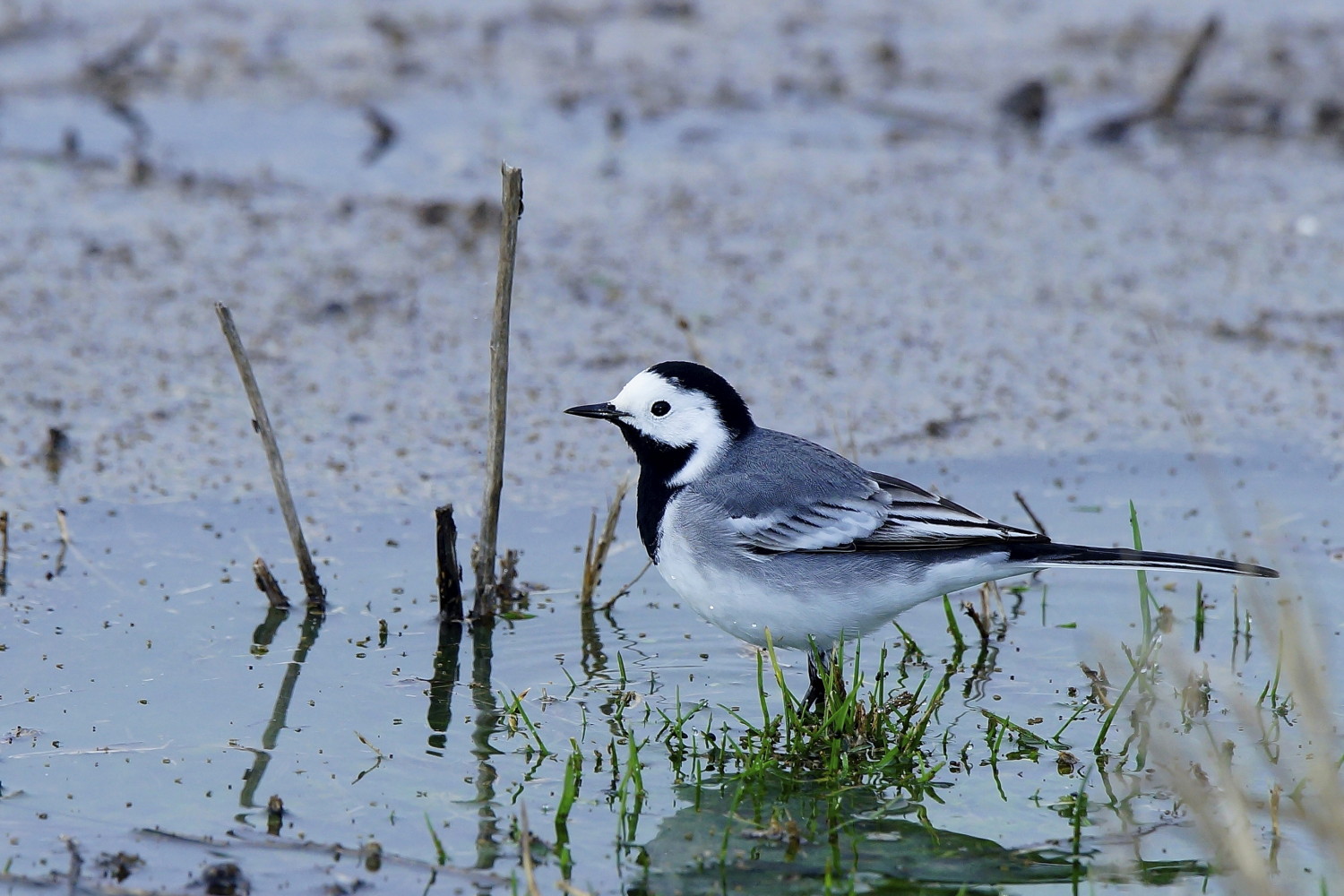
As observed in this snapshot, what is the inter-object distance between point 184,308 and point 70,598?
3413 millimetres

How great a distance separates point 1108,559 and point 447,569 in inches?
97.8

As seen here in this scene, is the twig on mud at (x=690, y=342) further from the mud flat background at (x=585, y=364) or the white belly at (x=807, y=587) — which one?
the white belly at (x=807, y=587)

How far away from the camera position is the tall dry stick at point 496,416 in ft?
20.3

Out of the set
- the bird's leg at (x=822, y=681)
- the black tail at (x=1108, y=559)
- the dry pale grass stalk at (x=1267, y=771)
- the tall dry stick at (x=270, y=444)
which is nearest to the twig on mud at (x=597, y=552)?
the bird's leg at (x=822, y=681)

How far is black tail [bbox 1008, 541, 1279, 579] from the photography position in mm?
5488

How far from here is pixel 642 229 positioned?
11.0 m

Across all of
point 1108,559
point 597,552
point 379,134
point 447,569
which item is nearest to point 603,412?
point 597,552

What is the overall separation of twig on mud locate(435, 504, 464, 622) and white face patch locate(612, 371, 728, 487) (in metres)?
0.83

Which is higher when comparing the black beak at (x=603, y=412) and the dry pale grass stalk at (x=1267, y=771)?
the black beak at (x=603, y=412)

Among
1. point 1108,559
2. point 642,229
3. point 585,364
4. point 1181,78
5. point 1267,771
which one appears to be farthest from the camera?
point 1181,78

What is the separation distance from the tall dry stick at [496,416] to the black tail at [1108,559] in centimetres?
199

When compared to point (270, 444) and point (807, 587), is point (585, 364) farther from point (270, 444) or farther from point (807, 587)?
point (807, 587)

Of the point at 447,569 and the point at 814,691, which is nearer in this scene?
the point at 814,691

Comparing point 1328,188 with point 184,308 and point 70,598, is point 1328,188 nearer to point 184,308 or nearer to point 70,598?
point 184,308
